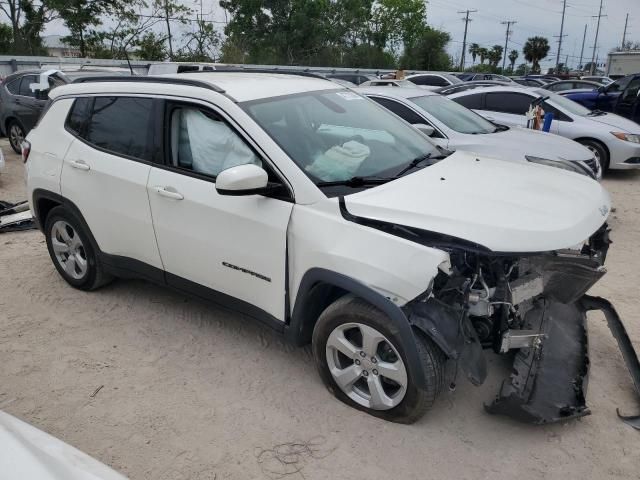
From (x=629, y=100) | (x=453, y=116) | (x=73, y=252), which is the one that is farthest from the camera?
(x=629, y=100)

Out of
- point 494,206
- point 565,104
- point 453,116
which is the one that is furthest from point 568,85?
point 494,206

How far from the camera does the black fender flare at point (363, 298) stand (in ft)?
8.55

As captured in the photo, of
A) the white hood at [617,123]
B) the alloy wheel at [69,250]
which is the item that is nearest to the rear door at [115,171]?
the alloy wheel at [69,250]

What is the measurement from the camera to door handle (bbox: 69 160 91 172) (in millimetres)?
3908

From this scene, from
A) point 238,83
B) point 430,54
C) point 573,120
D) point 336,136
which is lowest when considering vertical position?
point 573,120

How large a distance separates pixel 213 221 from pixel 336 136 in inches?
37.7

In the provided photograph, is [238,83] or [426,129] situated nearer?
[238,83]

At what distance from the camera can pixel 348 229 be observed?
273 centimetres

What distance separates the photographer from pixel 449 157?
374 cm

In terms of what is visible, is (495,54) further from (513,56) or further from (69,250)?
(69,250)

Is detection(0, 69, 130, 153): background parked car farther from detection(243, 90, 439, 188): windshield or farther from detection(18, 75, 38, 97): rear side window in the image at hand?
detection(243, 90, 439, 188): windshield

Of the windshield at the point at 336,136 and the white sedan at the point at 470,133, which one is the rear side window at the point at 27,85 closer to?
the white sedan at the point at 470,133

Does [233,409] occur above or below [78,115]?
below

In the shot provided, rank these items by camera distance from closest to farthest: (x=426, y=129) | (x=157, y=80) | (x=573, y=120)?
(x=157, y=80)
(x=426, y=129)
(x=573, y=120)
